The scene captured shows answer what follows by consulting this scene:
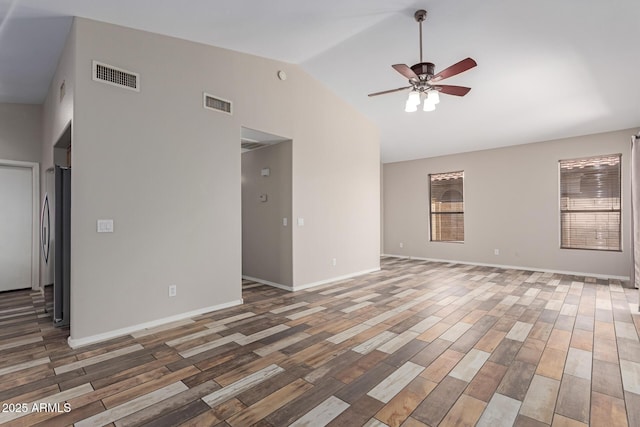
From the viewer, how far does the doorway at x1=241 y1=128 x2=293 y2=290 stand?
496 centimetres

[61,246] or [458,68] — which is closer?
[458,68]

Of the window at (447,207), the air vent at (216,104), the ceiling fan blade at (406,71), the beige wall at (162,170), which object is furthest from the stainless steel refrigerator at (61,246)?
the window at (447,207)

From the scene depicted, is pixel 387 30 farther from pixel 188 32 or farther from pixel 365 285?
pixel 365 285

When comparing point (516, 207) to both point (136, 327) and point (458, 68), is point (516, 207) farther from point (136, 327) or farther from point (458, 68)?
point (136, 327)

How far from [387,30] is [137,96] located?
117 inches

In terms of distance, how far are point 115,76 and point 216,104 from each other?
1.11 meters

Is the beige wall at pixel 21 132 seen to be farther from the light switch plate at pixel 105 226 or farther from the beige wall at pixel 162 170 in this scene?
the light switch plate at pixel 105 226

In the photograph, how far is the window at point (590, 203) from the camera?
582 cm

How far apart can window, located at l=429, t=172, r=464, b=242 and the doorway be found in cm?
466

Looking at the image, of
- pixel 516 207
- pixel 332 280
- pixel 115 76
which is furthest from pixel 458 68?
pixel 516 207

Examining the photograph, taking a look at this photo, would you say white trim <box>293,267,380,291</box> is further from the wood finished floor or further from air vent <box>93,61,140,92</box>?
air vent <box>93,61,140,92</box>

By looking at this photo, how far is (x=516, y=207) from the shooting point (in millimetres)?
6715

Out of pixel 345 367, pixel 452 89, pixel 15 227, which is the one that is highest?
pixel 452 89

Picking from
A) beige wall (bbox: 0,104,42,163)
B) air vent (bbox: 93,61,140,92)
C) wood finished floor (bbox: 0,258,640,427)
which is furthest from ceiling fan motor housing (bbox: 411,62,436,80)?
beige wall (bbox: 0,104,42,163)
